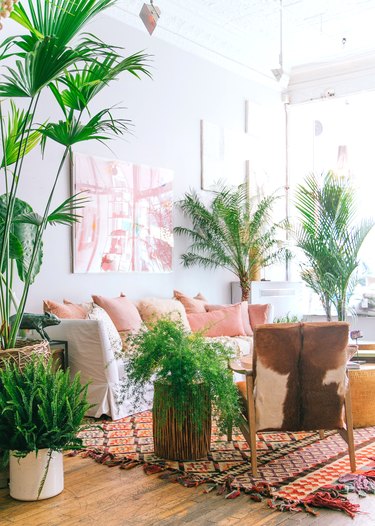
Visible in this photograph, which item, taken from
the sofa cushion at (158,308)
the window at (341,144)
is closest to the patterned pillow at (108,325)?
the sofa cushion at (158,308)

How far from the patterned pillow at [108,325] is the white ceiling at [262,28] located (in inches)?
122

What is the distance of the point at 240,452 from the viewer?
4031mm

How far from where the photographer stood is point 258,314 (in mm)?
7238

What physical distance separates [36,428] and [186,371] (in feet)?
3.06

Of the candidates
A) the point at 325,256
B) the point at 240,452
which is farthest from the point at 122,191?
the point at 240,452

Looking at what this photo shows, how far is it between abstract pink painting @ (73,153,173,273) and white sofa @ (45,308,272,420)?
3.72ft

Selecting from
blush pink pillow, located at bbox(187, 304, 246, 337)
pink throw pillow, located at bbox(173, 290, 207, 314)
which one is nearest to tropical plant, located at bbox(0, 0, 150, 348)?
blush pink pillow, located at bbox(187, 304, 246, 337)

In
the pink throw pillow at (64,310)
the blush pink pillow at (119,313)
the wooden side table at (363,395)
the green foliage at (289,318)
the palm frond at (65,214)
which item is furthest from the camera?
the green foliage at (289,318)

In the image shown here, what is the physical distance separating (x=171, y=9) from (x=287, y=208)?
3.47 meters

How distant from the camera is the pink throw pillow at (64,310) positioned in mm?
5340

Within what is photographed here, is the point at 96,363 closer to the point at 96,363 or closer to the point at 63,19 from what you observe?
the point at 96,363

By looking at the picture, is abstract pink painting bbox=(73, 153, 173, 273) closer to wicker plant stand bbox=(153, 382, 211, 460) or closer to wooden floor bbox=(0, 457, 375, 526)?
wicker plant stand bbox=(153, 382, 211, 460)

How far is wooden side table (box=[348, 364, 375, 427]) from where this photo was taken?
15.2ft

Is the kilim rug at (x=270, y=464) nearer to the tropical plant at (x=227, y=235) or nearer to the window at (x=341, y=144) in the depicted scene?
the tropical plant at (x=227, y=235)
